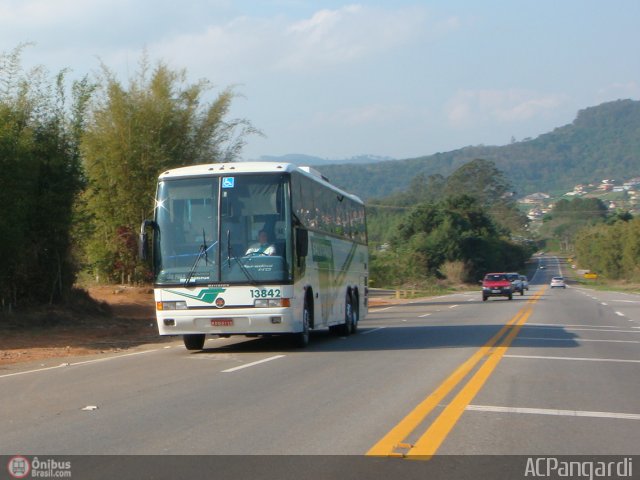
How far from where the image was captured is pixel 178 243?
16.5 meters

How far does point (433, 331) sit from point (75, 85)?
12.9 m

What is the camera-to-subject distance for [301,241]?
16500mm

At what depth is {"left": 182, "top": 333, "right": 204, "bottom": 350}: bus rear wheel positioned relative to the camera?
57.5 feet

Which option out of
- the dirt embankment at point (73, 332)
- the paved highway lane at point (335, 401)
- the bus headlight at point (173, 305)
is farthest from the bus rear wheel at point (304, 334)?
the dirt embankment at point (73, 332)

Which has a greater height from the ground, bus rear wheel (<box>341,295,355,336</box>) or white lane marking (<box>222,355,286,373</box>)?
bus rear wheel (<box>341,295,355,336</box>)

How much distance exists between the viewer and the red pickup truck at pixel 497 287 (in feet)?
159

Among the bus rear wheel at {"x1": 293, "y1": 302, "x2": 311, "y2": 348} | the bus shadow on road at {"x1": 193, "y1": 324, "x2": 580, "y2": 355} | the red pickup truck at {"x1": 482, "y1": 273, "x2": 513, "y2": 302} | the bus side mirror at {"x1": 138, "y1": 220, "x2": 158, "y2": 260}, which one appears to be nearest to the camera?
Answer: the bus side mirror at {"x1": 138, "y1": 220, "x2": 158, "y2": 260}

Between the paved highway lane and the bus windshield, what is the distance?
1.58 m

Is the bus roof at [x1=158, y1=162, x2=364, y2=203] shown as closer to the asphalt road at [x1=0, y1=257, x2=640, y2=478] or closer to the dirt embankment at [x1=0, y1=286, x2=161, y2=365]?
the asphalt road at [x1=0, y1=257, x2=640, y2=478]

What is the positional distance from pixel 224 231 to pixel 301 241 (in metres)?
1.45

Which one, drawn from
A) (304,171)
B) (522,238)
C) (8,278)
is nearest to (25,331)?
(8,278)

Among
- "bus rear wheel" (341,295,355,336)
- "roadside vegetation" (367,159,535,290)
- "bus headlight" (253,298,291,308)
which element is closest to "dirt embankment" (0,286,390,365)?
"bus headlight" (253,298,291,308)

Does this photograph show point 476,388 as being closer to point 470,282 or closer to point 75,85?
point 75,85
